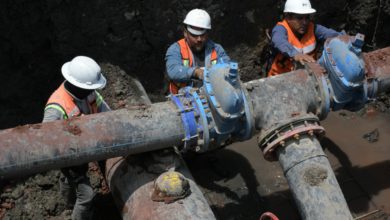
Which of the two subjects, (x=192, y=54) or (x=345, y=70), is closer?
(x=345, y=70)

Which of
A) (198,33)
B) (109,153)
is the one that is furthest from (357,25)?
(109,153)

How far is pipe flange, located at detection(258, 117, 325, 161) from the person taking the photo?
4.00m

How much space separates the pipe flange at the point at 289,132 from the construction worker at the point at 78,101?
4.89ft

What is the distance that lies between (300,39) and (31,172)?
3136 mm

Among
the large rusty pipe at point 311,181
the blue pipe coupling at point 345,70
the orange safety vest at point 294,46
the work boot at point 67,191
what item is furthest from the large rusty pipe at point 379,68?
the work boot at point 67,191

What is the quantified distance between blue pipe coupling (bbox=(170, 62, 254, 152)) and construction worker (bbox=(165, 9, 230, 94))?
2.35 ft

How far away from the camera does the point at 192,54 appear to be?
199 inches

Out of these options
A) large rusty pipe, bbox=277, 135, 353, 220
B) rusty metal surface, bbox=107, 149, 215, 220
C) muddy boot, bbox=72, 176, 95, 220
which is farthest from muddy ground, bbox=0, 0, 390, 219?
large rusty pipe, bbox=277, 135, 353, 220

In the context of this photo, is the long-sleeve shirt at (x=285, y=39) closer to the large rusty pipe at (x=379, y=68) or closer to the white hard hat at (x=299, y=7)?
the white hard hat at (x=299, y=7)

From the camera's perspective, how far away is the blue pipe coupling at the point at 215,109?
12.5ft

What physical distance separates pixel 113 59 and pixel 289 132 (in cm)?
278

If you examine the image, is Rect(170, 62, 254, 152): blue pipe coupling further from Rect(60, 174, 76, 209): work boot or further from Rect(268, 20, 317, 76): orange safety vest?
Rect(268, 20, 317, 76): orange safety vest

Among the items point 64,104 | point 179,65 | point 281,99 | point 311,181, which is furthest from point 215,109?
point 64,104

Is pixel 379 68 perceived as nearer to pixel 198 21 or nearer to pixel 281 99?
pixel 281 99
